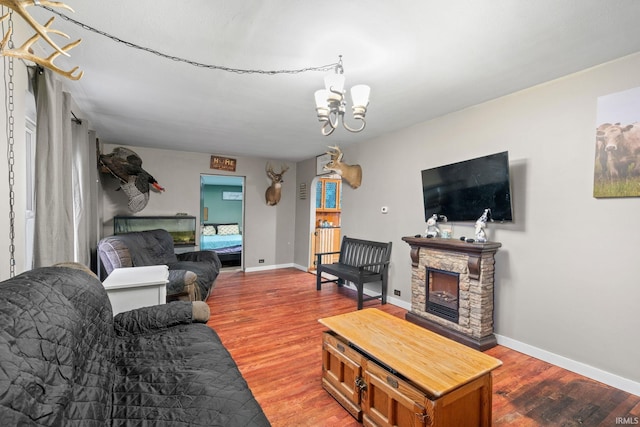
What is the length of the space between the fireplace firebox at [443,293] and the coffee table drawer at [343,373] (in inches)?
62.3

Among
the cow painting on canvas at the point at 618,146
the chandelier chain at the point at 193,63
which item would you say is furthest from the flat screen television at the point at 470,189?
the chandelier chain at the point at 193,63

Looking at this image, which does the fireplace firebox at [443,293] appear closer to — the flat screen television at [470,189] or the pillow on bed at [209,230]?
the flat screen television at [470,189]

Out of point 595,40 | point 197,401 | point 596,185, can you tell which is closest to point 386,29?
point 595,40

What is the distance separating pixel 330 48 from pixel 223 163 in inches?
169

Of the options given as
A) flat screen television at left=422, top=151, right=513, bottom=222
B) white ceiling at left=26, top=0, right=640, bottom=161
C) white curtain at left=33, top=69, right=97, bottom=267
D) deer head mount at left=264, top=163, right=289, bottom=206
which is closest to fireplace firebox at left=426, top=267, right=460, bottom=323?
flat screen television at left=422, top=151, right=513, bottom=222

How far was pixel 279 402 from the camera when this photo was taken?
1.98 meters

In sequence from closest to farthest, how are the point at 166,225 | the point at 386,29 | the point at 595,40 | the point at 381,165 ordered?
the point at 386,29 < the point at 595,40 < the point at 381,165 < the point at 166,225

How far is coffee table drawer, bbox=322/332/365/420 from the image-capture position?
5.96 ft

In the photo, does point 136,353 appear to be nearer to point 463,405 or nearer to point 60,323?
point 60,323

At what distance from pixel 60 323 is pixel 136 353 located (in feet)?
2.08

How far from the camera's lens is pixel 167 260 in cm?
429

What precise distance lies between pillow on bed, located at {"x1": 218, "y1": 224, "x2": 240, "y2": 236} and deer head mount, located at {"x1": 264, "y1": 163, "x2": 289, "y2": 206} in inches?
96.2

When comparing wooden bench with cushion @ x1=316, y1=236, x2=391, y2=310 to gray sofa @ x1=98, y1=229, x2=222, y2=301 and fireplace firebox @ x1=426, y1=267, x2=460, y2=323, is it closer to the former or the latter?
fireplace firebox @ x1=426, y1=267, x2=460, y2=323

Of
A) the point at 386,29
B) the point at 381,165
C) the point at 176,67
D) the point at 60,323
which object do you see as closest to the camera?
the point at 60,323
